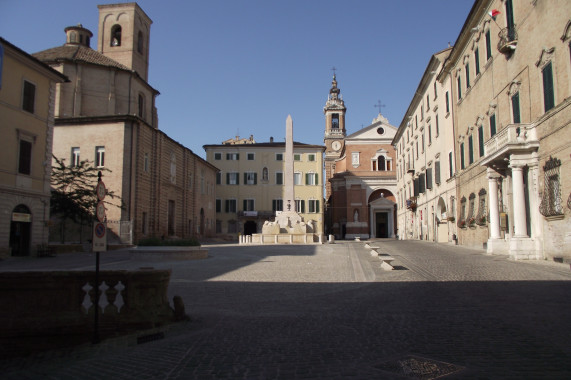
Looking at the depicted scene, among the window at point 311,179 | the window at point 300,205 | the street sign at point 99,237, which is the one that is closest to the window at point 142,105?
the window at point 300,205

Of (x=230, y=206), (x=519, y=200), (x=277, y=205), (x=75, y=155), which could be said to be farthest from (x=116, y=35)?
(x=519, y=200)

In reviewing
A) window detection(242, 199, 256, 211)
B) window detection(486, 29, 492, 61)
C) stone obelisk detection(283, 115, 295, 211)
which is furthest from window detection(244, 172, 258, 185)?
window detection(486, 29, 492, 61)

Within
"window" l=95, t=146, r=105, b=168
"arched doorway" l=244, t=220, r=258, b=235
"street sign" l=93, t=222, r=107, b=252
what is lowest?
"street sign" l=93, t=222, r=107, b=252

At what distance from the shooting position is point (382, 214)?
2566 inches

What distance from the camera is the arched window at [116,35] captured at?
4384cm

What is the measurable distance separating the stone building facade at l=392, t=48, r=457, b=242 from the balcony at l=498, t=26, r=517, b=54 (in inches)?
426

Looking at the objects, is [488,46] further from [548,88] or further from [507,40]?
[548,88]

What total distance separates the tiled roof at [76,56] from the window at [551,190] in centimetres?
3562

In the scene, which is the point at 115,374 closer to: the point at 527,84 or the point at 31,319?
the point at 31,319

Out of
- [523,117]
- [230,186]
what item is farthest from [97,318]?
[230,186]

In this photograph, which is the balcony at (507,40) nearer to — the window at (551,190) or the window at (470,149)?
the window at (551,190)

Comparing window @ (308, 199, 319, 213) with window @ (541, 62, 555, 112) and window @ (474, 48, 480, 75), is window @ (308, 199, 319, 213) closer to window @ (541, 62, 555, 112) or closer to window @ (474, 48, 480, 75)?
window @ (474, 48, 480, 75)

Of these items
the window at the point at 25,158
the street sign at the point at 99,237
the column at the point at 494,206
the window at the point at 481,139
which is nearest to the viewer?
the street sign at the point at 99,237

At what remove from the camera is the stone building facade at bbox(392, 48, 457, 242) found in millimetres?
32469
